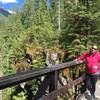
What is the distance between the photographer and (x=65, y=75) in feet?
50.9

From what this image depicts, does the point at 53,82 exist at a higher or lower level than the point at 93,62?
higher

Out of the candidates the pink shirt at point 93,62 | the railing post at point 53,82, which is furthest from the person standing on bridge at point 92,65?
the railing post at point 53,82

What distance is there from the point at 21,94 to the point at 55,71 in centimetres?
790

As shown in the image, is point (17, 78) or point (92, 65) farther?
point (92, 65)

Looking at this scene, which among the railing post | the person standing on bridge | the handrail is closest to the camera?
the handrail

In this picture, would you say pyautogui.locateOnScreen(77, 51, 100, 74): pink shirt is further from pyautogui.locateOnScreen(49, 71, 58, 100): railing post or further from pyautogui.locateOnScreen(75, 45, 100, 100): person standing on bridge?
pyautogui.locateOnScreen(49, 71, 58, 100): railing post

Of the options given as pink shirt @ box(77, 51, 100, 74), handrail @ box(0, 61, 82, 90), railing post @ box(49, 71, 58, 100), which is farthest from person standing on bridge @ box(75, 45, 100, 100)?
handrail @ box(0, 61, 82, 90)

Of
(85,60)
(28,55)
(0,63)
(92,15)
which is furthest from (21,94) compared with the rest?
(92,15)

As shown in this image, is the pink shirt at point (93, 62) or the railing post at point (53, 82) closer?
the railing post at point (53, 82)

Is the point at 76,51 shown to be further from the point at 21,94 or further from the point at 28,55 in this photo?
the point at 21,94

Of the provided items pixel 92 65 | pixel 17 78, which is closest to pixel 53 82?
pixel 17 78

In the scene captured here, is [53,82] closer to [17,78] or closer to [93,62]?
[17,78]

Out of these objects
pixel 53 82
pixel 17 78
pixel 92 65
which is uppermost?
pixel 17 78

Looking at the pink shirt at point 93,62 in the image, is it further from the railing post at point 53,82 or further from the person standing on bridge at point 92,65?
the railing post at point 53,82
